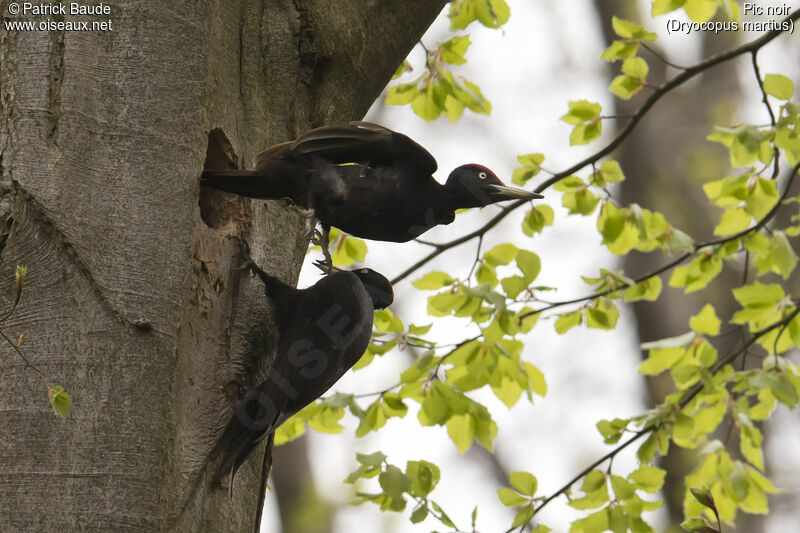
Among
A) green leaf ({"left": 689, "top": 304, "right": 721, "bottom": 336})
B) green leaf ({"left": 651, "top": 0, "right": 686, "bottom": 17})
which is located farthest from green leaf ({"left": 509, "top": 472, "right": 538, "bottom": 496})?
green leaf ({"left": 651, "top": 0, "right": 686, "bottom": 17})

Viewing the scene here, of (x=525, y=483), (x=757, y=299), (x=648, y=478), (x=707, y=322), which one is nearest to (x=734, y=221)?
(x=757, y=299)

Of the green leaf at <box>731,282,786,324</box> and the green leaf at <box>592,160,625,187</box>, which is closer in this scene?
the green leaf at <box>731,282,786,324</box>

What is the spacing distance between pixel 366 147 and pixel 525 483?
1.68m

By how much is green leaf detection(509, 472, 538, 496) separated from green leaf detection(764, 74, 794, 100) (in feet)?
6.45

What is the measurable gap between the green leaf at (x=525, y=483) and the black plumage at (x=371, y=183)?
1190 mm

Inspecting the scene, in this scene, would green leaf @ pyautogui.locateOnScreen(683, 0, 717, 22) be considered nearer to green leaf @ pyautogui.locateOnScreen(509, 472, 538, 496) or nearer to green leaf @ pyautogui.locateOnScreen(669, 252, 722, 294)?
green leaf @ pyautogui.locateOnScreen(669, 252, 722, 294)

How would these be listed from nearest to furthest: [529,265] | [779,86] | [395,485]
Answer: [395,485] < [779,86] < [529,265]

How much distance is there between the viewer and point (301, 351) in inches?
117

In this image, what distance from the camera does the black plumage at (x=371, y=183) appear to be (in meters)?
2.96

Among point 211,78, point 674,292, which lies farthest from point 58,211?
point 674,292

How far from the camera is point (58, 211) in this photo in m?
2.22

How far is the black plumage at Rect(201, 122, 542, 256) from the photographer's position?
9.71 ft

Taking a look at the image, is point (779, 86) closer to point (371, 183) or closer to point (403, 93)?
point (403, 93)

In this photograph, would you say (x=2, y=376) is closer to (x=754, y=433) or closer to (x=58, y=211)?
(x=58, y=211)
